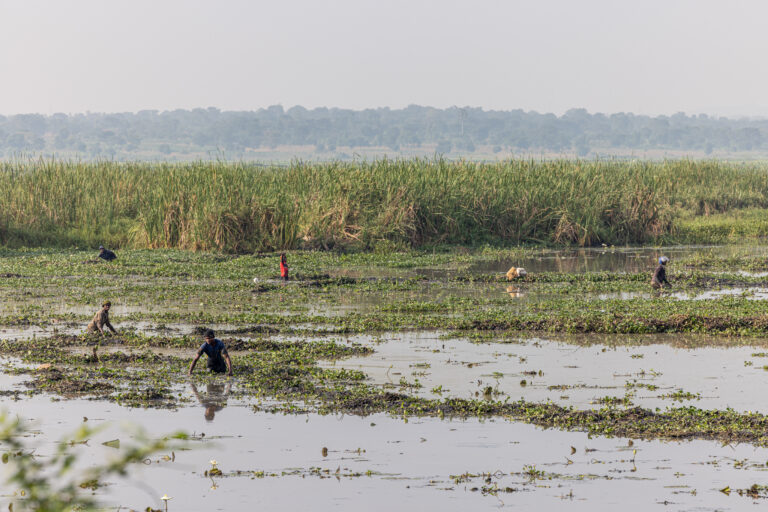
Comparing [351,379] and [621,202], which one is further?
[621,202]

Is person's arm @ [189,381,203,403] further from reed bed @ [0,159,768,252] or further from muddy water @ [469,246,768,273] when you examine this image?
reed bed @ [0,159,768,252]

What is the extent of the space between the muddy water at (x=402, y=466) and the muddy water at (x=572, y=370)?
1.73 metres

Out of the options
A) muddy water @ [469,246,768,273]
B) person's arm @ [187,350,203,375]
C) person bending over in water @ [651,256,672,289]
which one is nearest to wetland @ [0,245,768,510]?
person's arm @ [187,350,203,375]

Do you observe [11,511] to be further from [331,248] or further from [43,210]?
[43,210]

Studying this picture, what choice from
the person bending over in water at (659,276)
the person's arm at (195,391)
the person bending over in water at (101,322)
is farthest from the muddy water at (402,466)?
the person bending over in water at (659,276)

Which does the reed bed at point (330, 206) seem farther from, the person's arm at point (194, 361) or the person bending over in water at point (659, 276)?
the person's arm at point (194, 361)

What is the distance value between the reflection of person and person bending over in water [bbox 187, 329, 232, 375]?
402 mm

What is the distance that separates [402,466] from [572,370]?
16.2ft

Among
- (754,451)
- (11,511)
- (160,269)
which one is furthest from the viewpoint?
(160,269)

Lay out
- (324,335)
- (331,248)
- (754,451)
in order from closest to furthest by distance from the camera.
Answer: (754,451) → (324,335) → (331,248)

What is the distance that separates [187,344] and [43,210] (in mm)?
19170

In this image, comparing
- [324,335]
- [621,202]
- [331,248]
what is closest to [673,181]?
[621,202]

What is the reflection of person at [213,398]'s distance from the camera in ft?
38.1

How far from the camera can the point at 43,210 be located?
32.6 meters
